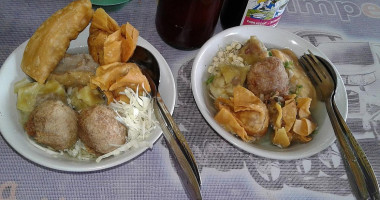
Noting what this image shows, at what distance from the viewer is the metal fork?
754 millimetres

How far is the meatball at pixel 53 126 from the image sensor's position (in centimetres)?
73

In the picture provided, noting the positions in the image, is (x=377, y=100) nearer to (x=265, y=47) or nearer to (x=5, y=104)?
(x=265, y=47)

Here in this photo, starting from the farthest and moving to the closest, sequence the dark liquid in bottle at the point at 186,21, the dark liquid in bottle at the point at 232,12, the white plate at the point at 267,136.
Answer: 1. the dark liquid in bottle at the point at 232,12
2. the dark liquid in bottle at the point at 186,21
3. the white plate at the point at 267,136

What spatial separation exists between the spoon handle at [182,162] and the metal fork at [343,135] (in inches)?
14.7

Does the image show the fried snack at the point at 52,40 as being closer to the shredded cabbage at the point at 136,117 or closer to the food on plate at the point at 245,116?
the shredded cabbage at the point at 136,117

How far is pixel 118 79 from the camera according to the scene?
831 mm

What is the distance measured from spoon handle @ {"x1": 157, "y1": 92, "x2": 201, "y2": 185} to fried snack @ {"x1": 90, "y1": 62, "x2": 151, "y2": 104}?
6 cm

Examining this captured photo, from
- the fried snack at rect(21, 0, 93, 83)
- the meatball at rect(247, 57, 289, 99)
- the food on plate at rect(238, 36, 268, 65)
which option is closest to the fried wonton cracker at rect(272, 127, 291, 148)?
the meatball at rect(247, 57, 289, 99)

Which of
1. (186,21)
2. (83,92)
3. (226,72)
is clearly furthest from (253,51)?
(83,92)

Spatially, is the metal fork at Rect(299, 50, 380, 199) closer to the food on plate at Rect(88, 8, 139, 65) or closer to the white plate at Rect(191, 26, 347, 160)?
the white plate at Rect(191, 26, 347, 160)

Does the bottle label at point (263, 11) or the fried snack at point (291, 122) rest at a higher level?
the bottle label at point (263, 11)

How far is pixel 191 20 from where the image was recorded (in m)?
0.95

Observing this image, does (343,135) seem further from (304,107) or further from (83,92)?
(83,92)

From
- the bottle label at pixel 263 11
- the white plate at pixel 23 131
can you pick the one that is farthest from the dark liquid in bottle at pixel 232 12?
the white plate at pixel 23 131
